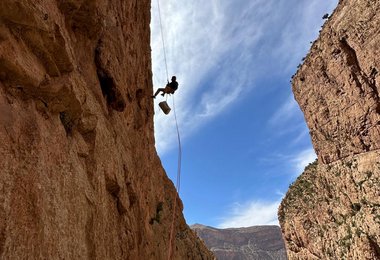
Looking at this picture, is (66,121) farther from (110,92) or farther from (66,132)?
(110,92)

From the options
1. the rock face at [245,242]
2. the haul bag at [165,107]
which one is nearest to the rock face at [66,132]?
the haul bag at [165,107]

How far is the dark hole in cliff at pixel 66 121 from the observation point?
7134 millimetres

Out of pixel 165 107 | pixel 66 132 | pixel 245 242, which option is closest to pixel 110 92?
pixel 66 132

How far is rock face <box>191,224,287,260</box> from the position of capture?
16712 cm

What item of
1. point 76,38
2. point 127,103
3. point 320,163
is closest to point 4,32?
point 76,38

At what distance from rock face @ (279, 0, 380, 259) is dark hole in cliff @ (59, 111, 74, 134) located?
35.4 m

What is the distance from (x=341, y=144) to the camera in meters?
45.6

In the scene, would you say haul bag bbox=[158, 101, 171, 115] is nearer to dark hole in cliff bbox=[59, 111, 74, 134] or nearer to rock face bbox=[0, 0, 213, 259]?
rock face bbox=[0, 0, 213, 259]

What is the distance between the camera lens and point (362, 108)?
140 feet

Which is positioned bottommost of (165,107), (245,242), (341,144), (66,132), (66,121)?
(66,132)

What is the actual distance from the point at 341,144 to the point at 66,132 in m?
44.5

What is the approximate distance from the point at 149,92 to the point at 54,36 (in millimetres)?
10028

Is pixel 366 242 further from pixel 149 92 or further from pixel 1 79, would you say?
pixel 1 79

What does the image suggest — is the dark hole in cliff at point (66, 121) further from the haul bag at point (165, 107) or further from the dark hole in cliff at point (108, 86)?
the haul bag at point (165, 107)
